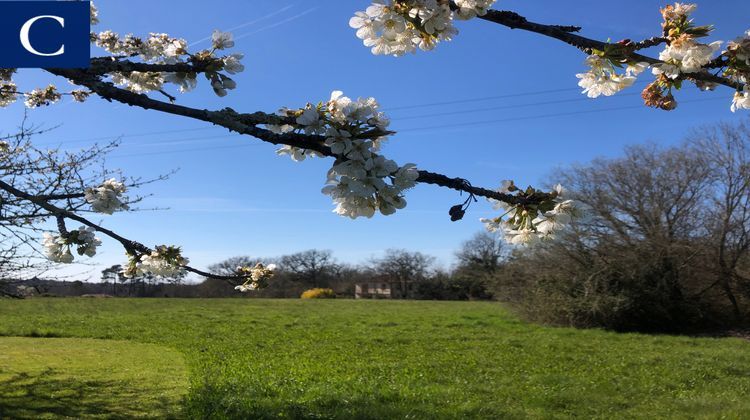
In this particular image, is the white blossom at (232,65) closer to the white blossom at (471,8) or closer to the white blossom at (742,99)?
the white blossom at (471,8)

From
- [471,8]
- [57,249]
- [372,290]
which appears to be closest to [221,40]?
[471,8]

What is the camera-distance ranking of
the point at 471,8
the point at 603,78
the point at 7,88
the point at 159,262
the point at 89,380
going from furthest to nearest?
the point at 89,380 < the point at 7,88 < the point at 159,262 < the point at 603,78 < the point at 471,8

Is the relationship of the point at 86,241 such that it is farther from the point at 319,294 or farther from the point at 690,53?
the point at 319,294

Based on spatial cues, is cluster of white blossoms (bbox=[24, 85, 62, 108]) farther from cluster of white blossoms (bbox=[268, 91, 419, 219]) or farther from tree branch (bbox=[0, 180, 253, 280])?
cluster of white blossoms (bbox=[268, 91, 419, 219])

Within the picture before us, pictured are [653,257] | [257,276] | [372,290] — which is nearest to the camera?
[257,276]

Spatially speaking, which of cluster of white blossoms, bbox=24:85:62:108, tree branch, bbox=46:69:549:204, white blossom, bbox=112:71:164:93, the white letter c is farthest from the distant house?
tree branch, bbox=46:69:549:204

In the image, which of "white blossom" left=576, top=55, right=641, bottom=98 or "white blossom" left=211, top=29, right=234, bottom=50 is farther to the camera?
"white blossom" left=211, top=29, right=234, bottom=50

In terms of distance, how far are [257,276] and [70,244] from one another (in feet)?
4.62

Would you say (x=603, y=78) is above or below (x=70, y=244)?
above

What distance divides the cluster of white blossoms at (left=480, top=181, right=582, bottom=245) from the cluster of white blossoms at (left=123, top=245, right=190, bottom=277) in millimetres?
Result: 2924

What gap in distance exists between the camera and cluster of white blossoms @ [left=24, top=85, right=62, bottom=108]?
18.8 feet

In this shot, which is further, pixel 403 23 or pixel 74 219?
pixel 74 219

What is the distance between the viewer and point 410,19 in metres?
1.96

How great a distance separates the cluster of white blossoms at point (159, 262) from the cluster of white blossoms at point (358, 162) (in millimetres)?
2779
